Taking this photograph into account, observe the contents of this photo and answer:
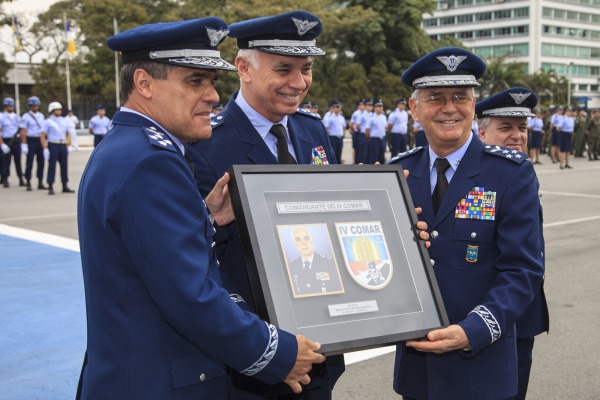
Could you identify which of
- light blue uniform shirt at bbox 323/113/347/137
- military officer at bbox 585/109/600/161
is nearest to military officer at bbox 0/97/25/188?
light blue uniform shirt at bbox 323/113/347/137

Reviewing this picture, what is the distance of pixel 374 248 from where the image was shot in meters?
2.21

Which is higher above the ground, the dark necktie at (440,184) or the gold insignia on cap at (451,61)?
the gold insignia on cap at (451,61)

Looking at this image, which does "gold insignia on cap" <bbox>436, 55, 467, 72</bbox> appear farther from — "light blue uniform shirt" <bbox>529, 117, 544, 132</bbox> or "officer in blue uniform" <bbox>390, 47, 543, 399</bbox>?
"light blue uniform shirt" <bbox>529, 117, 544, 132</bbox>

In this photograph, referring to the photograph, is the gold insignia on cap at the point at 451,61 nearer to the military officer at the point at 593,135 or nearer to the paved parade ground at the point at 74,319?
the paved parade ground at the point at 74,319

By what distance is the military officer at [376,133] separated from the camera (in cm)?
1969

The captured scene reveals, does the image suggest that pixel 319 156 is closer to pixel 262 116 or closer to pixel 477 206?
pixel 262 116

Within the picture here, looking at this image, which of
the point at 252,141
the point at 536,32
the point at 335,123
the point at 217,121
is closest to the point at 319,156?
the point at 252,141

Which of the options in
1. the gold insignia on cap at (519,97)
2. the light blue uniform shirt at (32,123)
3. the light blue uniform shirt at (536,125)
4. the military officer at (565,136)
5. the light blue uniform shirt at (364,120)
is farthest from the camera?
the light blue uniform shirt at (536,125)

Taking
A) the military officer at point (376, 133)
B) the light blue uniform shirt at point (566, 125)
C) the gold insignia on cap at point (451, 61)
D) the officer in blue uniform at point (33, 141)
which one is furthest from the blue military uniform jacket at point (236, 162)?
the light blue uniform shirt at point (566, 125)

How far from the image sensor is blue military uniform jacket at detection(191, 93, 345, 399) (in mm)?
2449

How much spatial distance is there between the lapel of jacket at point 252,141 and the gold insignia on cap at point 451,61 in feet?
2.47

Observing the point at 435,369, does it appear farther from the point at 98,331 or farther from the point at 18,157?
the point at 18,157

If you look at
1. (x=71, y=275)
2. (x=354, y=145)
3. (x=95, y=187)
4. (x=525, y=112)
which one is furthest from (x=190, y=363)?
(x=354, y=145)

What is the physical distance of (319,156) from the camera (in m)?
2.81
